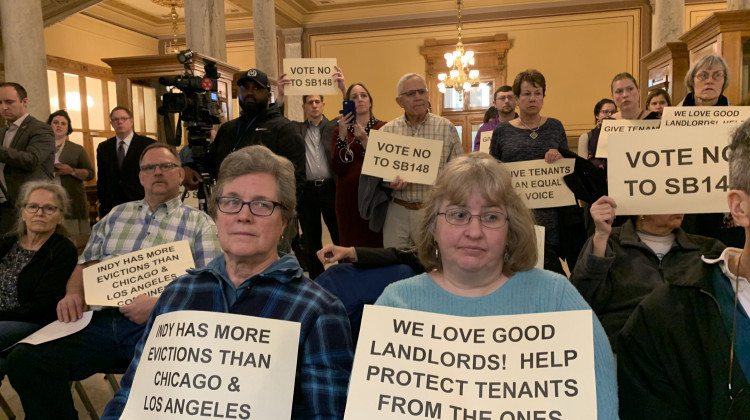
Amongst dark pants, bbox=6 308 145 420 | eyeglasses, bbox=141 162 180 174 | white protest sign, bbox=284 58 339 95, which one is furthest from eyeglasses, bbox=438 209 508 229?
white protest sign, bbox=284 58 339 95

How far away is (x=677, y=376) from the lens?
1.25 meters

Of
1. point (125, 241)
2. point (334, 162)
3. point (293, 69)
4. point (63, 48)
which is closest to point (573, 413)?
point (125, 241)

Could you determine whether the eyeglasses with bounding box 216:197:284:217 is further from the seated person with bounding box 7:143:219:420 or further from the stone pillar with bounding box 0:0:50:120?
the stone pillar with bounding box 0:0:50:120

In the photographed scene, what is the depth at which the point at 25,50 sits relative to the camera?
572cm

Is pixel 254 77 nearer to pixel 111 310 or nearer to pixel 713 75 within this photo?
pixel 111 310

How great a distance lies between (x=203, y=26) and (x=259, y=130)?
3.64 metres

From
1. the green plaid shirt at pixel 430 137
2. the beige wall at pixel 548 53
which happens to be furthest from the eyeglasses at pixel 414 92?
the beige wall at pixel 548 53

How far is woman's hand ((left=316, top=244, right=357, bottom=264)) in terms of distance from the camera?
1.94 metres

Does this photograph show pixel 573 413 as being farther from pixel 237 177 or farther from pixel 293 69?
pixel 293 69

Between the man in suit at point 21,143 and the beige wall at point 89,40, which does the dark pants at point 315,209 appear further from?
the beige wall at point 89,40

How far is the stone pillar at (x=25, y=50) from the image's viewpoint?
5.68m

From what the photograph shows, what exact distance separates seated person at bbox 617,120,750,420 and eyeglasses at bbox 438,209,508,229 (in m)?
0.38

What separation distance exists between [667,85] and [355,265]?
567cm

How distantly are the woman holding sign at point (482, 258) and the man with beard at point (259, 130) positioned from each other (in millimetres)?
1934
